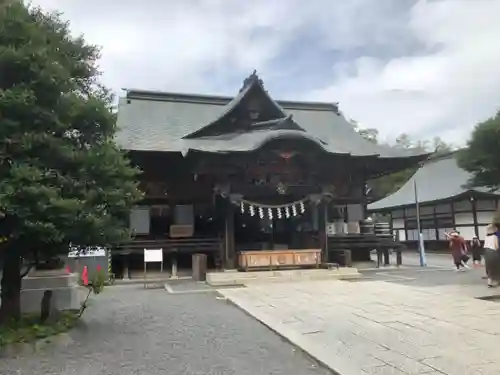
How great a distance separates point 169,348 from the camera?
18.8ft

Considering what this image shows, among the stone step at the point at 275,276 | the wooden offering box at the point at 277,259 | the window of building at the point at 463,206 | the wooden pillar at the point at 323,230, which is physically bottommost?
the stone step at the point at 275,276

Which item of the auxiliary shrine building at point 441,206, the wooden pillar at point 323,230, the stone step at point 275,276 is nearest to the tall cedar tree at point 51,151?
the stone step at point 275,276

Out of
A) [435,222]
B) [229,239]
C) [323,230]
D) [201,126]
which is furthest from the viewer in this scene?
[435,222]

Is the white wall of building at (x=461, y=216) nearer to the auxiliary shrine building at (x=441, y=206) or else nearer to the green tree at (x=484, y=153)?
the auxiliary shrine building at (x=441, y=206)

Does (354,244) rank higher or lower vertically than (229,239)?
lower

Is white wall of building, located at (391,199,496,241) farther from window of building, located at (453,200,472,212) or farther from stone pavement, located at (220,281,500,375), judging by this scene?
stone pavement, located at (220,281,500,375)

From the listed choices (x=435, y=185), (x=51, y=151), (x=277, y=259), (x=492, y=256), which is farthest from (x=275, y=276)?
(x=435, y=185)

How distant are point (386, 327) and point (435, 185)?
23731mm

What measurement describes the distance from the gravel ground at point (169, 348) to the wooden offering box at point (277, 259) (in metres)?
5.73

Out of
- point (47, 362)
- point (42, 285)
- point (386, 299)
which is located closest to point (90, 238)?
point (47, 362)

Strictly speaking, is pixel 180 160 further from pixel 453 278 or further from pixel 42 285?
pixel 453 278

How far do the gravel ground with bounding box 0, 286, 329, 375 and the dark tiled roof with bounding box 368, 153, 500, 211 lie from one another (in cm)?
2011

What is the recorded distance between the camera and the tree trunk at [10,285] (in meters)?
6.50

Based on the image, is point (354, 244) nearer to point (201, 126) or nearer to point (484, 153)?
point (484, 153)
